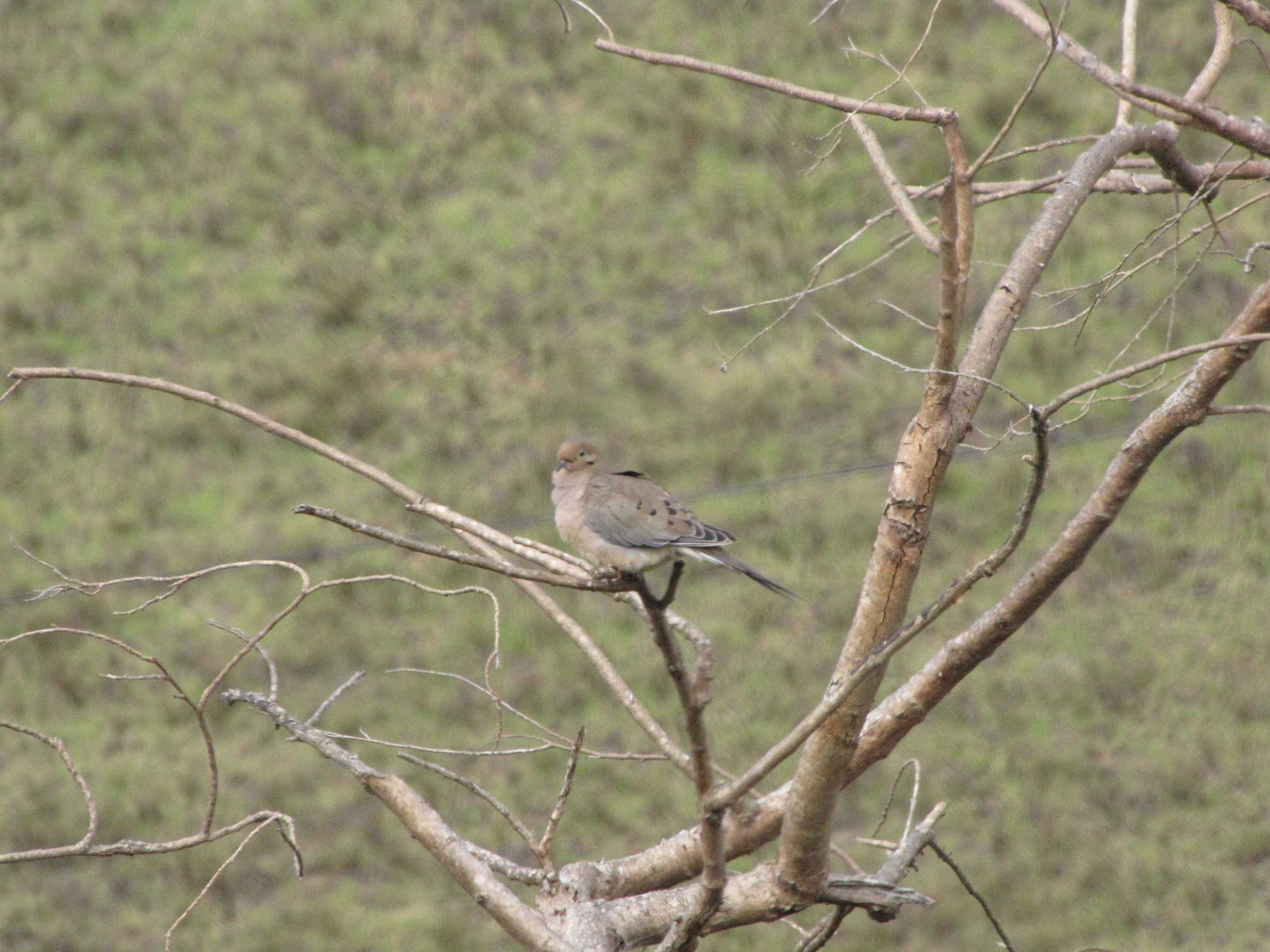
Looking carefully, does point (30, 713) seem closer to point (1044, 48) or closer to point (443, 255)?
point (443, 255)

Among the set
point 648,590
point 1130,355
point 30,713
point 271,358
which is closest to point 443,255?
point 271,358

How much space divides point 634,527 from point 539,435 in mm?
2472

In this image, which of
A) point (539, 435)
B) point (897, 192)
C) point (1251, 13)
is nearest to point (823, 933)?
point (897, 192)

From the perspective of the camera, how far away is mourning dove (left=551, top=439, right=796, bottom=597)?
270 centimetres

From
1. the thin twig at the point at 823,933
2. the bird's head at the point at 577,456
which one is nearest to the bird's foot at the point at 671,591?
the thin twig at the point at 823,933

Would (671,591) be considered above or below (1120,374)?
below

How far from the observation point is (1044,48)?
5152 millimetres

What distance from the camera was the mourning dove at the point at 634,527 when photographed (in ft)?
8.86

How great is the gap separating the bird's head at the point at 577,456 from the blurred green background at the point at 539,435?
172 centimetres

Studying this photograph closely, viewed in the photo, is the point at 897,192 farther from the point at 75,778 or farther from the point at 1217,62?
the point at 75,778

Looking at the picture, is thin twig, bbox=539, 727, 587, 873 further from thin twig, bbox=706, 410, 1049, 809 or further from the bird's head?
the bird's head

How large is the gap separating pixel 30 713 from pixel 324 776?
1202mm

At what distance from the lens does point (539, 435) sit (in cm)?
517

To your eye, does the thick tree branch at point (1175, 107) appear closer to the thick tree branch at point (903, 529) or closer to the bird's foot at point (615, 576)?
the thick tree branch at point (903, 529)
